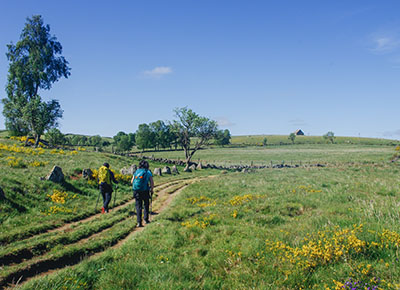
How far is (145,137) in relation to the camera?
101500mm

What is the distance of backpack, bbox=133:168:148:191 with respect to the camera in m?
11.4

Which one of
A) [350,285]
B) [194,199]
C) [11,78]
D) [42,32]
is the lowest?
[194,199]

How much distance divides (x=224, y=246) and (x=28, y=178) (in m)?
14.7

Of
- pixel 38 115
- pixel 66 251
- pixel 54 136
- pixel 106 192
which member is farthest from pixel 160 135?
pixel 66 251

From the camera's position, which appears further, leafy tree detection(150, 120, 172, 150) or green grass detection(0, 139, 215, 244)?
leafy tree detection(150, 120, 172, 150)

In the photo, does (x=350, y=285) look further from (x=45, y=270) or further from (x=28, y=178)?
(x=28, y=178)

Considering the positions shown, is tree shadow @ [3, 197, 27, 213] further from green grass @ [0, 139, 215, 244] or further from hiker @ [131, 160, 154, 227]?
hiker @ [131, 160, 154, 227]

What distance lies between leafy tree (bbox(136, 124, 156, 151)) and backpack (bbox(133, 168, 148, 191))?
298ft

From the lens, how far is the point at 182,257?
22.4ft

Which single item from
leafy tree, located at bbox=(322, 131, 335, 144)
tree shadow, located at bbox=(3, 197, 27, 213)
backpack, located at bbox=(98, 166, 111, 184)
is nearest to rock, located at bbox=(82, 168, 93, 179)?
backpack, located at bbox=(98, 166, 111, 184)

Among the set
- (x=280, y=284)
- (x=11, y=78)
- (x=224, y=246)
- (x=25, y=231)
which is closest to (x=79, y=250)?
(x=25, y=231)

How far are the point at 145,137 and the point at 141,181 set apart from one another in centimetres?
9244

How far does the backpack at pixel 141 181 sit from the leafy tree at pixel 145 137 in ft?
298

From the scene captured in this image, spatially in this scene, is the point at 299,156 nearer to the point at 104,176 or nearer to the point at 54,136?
the point at 54,136
